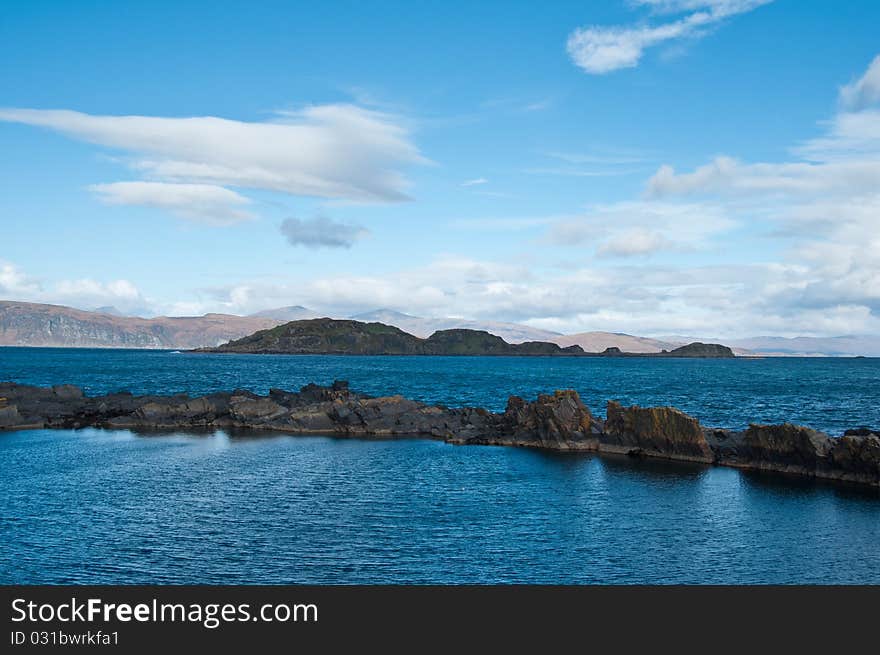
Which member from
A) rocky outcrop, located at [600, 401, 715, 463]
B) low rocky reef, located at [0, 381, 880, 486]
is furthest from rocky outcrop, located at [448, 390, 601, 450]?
rocky outcrop, located at [600, 401, 715, 463]

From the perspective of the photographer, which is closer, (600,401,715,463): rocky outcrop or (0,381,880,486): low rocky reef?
(0,381,880,486): low rocky reef

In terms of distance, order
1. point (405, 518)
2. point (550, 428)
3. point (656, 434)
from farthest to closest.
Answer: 1. point (550, 428)
2. point (656, 434)
3. point (405, 518)

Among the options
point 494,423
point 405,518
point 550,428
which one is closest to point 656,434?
point 550,428

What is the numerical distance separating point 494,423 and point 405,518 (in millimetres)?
40471

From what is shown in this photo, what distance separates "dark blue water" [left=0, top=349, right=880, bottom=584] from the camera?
94.3 feet

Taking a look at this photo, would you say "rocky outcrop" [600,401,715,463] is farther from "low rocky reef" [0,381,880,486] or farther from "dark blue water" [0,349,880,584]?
"dark blue water" [0,349,880,584]

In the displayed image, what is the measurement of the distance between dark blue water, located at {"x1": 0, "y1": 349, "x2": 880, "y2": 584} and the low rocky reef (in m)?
3.14

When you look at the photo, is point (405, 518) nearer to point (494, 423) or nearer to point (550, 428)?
point (550, 428)

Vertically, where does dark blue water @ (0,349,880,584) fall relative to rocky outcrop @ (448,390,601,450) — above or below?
below

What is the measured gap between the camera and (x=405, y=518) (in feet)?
124

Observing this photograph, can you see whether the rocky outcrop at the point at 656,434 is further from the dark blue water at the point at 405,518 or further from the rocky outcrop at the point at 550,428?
the dark blue water at the point at 405,518

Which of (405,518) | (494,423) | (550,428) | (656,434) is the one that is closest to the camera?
(405,518)

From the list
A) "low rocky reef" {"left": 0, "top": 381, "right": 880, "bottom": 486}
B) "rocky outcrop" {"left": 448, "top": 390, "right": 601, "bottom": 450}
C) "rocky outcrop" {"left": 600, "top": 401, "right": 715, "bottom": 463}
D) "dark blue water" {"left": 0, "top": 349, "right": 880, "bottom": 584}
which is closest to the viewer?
"dark blue water" {"left": 0, "top": 349, "right": 880, "bottom": 584}
